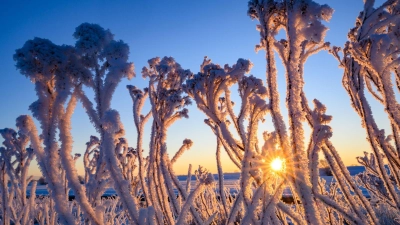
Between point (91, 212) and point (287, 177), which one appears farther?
point (287, 177)

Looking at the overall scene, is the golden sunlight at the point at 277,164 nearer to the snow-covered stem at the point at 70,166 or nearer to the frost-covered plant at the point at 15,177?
the snow-covered stem at the point at 70,166

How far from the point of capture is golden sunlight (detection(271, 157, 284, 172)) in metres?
1.77

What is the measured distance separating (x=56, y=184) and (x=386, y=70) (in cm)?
218

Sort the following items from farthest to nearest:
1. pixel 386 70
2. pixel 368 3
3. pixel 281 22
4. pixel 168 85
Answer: pixel 168 85 < pixel 368 3 < pixel 386 70 < pixel 281 22

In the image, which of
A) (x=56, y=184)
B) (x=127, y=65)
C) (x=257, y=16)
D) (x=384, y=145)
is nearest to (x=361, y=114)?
(x=384, y=145)

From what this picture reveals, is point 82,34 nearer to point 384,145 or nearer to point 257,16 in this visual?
point 257,16

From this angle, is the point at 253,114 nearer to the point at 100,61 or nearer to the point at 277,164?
the point at 277,164

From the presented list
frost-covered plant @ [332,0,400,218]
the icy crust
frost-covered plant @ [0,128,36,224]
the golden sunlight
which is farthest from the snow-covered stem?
frost-covered plant @ [0,128,36,224]

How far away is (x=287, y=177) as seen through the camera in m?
1.57

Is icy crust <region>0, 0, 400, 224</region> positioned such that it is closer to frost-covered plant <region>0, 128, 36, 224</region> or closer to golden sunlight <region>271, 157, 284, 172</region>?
golden sunlight <region>271, 157, 284, 172</region>

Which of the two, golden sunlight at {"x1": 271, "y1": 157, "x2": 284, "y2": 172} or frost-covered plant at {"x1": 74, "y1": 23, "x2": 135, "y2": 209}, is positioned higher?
frost-covered plant at {"x1": 74, "y1": 23, "x2": 135, "y2": 209}

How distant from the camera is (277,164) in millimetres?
1832

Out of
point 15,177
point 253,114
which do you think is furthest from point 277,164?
point 15,177

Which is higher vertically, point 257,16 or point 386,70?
point 257,16
